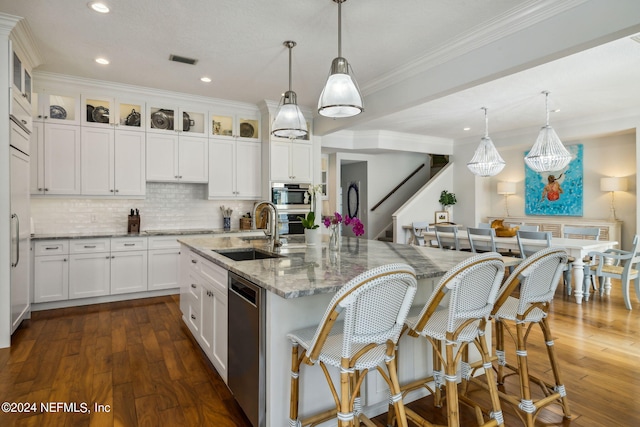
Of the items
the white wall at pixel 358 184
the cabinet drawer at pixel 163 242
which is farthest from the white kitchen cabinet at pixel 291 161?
the white wall at pixel 358 184

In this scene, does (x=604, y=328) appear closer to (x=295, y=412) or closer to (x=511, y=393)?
(x=511, y=393)

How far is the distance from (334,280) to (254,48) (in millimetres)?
2732

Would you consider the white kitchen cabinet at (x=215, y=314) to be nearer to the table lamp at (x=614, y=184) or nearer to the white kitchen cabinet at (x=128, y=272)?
the white kitchen cabinet at (x=128, y=272)

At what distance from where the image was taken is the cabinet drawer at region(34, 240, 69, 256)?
4117 mm

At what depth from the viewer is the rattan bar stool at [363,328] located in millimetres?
1412

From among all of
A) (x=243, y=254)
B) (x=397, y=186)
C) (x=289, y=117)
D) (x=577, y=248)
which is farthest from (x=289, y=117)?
(x=397, y=186)

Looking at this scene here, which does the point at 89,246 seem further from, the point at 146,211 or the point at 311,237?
the point at 311,237

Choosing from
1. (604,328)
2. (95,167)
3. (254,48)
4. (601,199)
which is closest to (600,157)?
(601,199)

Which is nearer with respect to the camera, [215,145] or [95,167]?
[95,167]

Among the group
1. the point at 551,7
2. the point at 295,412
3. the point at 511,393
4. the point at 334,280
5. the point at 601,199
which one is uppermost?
the point at 551,7

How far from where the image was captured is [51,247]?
4188mm

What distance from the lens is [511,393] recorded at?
2.40 metres

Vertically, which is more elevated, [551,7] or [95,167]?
[551,7]

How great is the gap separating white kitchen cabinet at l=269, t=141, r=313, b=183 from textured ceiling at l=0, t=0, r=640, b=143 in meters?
0.75
